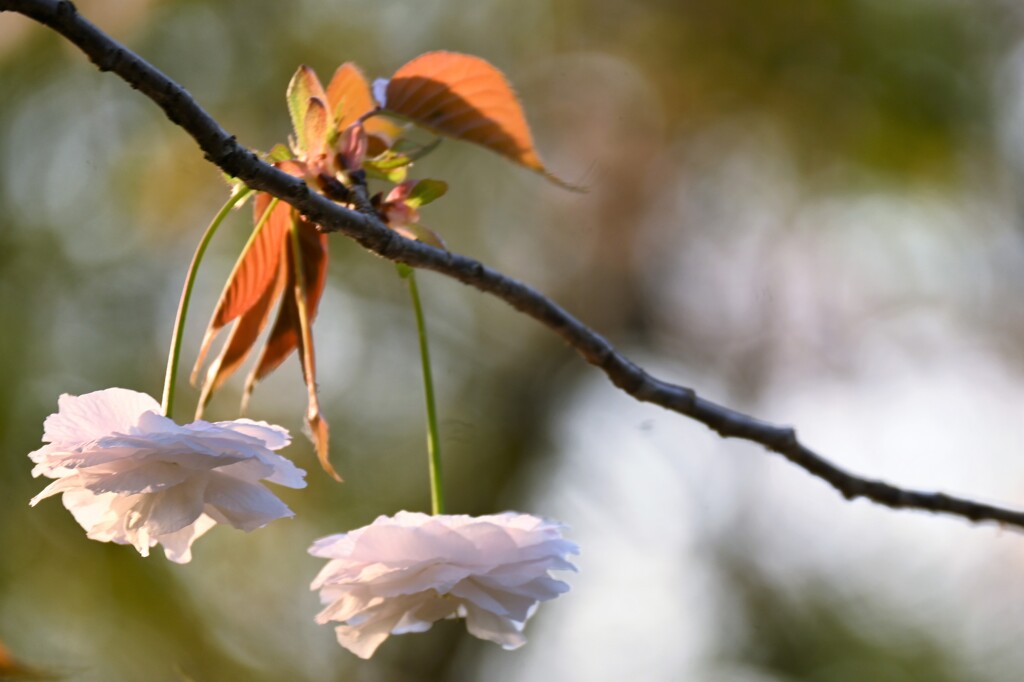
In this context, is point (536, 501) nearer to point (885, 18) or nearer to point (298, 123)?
point (885, 18)

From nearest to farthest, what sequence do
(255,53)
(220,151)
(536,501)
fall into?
(220,151)
(536,501)
(255,53)

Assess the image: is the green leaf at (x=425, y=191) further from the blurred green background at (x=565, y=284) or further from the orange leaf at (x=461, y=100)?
the blurred green background at (x=565, y=284)

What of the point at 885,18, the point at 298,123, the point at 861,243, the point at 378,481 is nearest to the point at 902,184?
the point at 861,243

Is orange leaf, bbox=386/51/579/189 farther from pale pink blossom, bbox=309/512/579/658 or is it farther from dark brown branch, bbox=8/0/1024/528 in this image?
pale pink blossom, bbox=309/512/579/658

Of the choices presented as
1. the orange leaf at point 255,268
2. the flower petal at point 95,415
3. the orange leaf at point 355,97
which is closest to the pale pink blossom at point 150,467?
the flower petal at point 95,415

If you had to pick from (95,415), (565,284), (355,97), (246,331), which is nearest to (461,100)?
(355,97)
